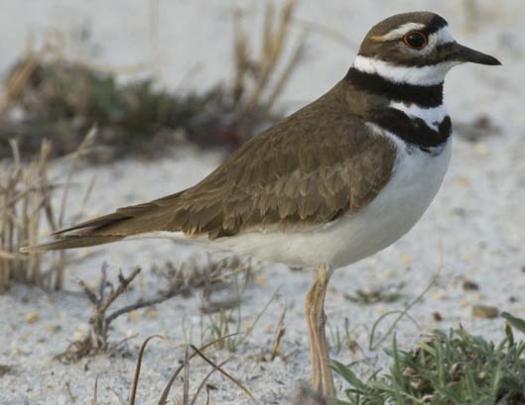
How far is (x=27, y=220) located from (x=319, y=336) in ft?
4.30

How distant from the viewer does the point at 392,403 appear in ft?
12.1

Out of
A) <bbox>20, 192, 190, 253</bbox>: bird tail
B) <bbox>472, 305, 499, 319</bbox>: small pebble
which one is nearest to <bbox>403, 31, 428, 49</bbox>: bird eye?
<bbox>20, 192, 190, 253</bbox>: bird tail

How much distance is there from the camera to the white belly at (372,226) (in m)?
3.86

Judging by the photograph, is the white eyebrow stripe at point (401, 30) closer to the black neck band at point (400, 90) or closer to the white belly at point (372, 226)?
the black neck band at point (400, 90)

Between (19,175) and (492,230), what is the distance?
215 centimetres

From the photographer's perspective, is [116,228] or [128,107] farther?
[128,107]

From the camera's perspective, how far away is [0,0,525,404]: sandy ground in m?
4.29

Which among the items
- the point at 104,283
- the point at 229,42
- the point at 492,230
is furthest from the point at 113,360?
the point at 229,42

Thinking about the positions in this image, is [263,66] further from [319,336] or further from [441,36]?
[319,336]

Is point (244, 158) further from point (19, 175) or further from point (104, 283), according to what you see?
point (19, 175)

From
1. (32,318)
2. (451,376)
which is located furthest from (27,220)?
(451,376)

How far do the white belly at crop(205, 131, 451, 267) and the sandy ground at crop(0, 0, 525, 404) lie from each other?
1.53ft

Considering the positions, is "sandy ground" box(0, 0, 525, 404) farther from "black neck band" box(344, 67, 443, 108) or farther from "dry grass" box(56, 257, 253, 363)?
"black neck band" box(344, 67, 443, 108)

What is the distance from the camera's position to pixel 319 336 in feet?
13.4
